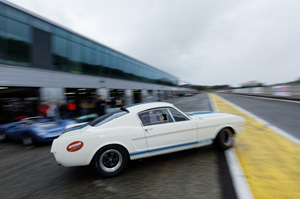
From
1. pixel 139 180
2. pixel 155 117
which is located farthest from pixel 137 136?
pixel 139 180

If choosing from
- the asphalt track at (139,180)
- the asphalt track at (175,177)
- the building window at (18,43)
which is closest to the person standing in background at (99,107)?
the asphalt track at (175,177)

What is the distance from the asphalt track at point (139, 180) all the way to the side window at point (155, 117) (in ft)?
2.88

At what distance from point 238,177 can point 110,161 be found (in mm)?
2236

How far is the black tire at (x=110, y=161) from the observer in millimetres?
2803

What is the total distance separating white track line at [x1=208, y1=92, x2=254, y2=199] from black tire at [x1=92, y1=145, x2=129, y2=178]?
1.86 m

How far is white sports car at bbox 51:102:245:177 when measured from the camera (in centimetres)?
274

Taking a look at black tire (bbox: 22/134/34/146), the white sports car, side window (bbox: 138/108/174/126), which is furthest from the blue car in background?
side window (bbox: 138/108/174/126)

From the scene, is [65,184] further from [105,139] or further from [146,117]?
[146,117]

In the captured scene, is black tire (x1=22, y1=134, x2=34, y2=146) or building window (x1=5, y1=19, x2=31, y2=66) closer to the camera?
black tire (x1=22, y1=134, x2=34, y2=146)

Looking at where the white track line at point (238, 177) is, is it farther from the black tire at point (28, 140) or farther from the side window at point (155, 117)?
the black tire at point (28, 140)

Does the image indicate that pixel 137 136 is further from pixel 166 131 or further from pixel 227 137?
pixel 227 137

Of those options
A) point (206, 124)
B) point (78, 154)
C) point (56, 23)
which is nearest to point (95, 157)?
point (78, 154)

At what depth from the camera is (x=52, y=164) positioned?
3.77 meters

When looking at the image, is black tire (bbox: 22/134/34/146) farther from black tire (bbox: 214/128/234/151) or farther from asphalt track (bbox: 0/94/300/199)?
black tire (bbox: 214/128/234/151)
